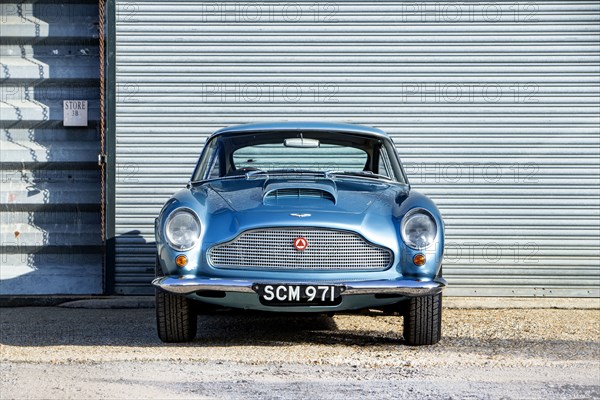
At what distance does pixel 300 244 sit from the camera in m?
5.79

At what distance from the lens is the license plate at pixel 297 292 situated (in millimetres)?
5660

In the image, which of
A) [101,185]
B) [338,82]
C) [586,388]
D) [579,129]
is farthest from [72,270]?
[586,388]

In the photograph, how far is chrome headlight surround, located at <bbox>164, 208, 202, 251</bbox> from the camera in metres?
5.87

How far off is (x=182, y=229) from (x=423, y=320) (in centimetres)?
151

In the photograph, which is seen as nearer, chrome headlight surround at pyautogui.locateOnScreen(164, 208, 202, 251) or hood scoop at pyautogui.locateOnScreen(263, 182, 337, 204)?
chrome headlight surround at pyautogui.locateOnScreen(164, 208, 202, 251)

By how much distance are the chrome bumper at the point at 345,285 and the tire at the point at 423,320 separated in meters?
0.21

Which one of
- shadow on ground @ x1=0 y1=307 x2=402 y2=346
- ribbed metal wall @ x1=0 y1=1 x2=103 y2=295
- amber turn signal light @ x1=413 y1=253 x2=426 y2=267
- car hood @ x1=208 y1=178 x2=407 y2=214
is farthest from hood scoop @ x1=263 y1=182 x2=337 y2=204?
ribbed metal wall @ x1=0 y1=1 x2=103 y2=295

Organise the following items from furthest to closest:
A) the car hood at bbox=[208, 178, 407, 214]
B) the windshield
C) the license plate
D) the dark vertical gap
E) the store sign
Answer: the store sign
the dark vertical gap
the windshield
the car hood at bbox=[208, 178, 407, 214]
the license plate

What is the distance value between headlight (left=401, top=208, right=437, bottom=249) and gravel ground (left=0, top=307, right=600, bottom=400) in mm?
629

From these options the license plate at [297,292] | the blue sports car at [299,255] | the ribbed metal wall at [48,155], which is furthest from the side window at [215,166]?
the ribbed metal wall at [48,155]

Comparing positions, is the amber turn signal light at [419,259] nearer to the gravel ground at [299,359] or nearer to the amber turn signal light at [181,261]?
the gravel ground at [299,359]

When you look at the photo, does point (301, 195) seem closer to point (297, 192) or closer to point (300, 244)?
point (297, 192)

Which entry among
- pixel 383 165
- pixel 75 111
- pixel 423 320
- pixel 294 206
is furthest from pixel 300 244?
pixel 75 111

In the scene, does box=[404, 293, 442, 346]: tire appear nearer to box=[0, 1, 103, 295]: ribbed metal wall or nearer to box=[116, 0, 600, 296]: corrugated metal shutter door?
box=[116, 0, 600, 296]: corrugated metal shutter door
